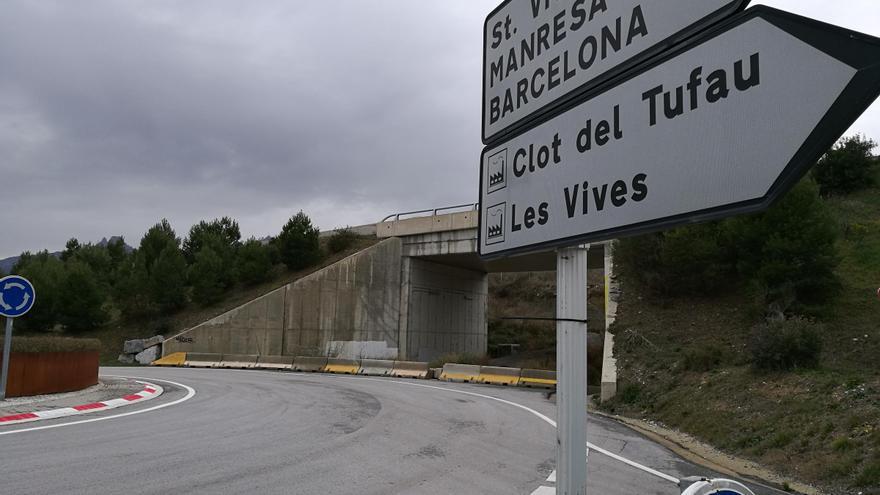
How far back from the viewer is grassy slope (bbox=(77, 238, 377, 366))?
33.0 meters

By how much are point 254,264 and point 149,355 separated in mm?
8552

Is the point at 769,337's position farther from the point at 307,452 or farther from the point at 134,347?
the point at 134,347

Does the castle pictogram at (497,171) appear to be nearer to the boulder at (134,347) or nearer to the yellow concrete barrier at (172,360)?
the yellow concrete barrier at (172,360)

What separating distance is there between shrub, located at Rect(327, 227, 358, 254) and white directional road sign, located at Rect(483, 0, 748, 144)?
35.9 m

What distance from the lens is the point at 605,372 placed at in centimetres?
1766

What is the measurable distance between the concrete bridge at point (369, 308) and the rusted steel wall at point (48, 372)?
53.4ft

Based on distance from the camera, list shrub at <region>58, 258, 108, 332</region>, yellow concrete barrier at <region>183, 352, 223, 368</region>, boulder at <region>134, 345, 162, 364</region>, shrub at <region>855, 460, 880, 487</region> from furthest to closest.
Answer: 1. shrub at <region>58, 258, 108, 332</region>
2. boulder at <region>134, 345, 162, 364</region>
3. yellow concrete barrier at <region>183, 352, 223, 368</region>
4. shrub at <region>855, 460, 880, 487</region>

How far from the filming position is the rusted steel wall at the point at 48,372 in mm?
12141

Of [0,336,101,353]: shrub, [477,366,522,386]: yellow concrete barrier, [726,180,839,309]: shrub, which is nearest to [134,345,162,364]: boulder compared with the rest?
[0,336,101,353]: shrub

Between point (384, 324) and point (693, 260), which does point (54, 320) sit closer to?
point (384, 324)

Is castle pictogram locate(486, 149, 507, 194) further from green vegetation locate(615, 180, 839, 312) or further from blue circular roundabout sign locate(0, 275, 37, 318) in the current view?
green vegetation locate(615, 180, 839, 312)

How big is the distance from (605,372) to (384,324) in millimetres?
17310

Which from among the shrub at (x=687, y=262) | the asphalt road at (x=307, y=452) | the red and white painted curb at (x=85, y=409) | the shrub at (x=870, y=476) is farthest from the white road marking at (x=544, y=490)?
the shrub at (x=687, y=262)

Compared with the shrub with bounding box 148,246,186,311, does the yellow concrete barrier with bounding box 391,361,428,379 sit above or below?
below
